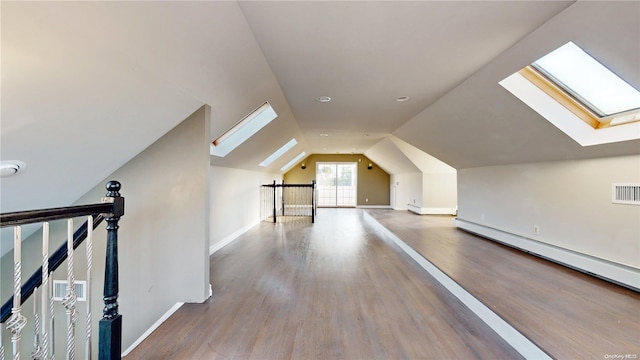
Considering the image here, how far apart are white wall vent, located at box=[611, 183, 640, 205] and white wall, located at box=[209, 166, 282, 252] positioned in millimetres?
5097

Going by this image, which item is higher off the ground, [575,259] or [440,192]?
[440,192]

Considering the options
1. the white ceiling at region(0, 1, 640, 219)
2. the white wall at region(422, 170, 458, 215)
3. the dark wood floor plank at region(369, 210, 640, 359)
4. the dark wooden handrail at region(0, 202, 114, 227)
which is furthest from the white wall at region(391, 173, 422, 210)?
the dark wooden handrail at region(0, 202, 114, 227)

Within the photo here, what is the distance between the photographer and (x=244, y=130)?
4.47 meters

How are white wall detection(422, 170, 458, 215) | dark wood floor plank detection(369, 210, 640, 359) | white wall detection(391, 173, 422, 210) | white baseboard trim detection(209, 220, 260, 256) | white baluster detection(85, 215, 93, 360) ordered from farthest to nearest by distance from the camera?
white wall detection(391, 173, 422, 210), white wall detection(422, 170, 458, 215), white baseboard trim detection(209, 220, 260, 256), dark wood floor plank detection(369, 210, 640, 359), white baluster detection(85, 215, 93, 360)

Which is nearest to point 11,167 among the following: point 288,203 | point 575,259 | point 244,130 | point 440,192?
point 244,130

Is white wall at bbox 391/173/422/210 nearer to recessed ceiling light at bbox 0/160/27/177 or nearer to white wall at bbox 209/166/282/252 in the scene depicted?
white wall at bbox 209/166/282/252

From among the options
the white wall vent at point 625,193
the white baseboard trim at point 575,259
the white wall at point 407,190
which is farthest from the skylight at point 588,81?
the white wall at point 407,190

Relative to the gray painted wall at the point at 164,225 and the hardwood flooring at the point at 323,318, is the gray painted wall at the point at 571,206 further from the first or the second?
the gray painted wall at the point at 164,225

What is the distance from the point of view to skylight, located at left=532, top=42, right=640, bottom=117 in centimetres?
236

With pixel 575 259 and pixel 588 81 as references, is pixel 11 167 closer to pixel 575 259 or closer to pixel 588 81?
pixel 588 81

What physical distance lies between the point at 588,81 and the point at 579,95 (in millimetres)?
216

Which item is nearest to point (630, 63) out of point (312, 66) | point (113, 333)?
point (312, 66)

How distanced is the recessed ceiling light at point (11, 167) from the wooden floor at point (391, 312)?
142 centimetres

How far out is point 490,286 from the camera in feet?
8.94
